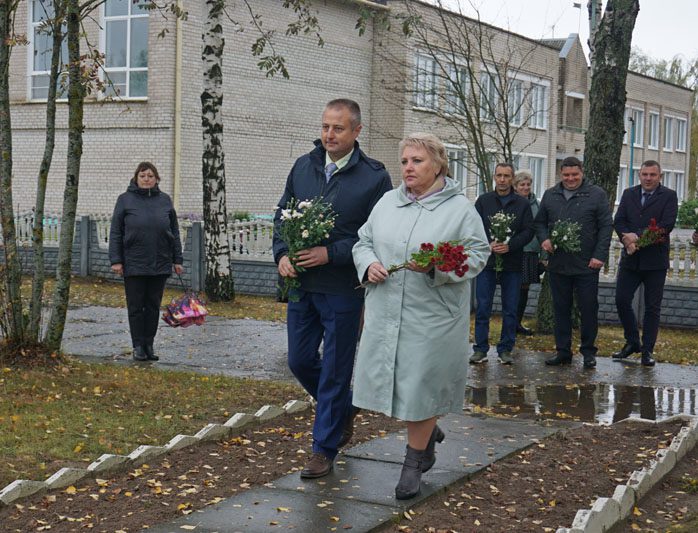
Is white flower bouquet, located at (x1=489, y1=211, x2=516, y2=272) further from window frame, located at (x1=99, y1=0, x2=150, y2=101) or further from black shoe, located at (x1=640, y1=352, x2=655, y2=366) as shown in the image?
window frame, located at (x1=99, y1=0, x2=150, y2=101)

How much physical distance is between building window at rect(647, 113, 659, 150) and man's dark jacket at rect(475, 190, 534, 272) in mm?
48402

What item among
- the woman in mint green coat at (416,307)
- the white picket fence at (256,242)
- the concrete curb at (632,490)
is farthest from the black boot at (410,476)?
the white picket fence at (256,242)

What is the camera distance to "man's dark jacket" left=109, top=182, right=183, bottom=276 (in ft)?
36.1

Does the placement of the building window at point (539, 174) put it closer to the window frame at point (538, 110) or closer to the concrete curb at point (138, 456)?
the window frame at point (538, 110)

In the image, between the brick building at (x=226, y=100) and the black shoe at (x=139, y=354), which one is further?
the brick building at (x=226, y=100)

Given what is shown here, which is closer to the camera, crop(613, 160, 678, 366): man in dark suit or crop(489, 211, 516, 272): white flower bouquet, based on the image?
crop(489, 211, 516, 272): white flower bouquet

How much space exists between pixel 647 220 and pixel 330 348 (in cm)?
650

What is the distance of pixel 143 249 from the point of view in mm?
11008

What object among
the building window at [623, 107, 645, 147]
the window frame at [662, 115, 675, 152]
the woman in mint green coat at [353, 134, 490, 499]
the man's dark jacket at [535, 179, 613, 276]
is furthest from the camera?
the window frame at [662, 115, 675, 152]

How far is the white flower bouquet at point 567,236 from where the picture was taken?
11.1 metres

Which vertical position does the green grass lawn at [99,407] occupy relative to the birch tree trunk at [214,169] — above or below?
below

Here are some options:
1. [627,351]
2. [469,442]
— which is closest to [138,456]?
[469,442]

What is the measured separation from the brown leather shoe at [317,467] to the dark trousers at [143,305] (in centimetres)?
522

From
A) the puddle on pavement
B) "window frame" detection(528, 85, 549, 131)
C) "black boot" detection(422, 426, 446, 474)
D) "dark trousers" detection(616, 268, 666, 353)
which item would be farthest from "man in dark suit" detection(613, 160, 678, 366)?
"window frame" detection(528, 85, 549, 131)
